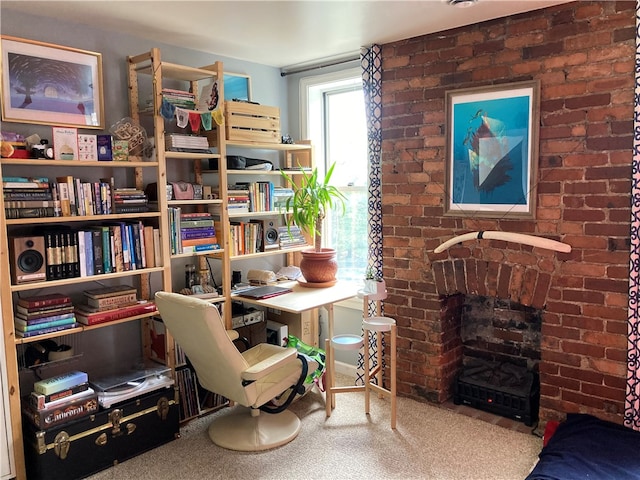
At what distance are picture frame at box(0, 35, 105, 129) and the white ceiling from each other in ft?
0.66

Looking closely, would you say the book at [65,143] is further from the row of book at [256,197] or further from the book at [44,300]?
the row of book at [256,197]

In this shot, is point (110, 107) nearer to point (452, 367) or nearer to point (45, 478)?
point (45, 478)

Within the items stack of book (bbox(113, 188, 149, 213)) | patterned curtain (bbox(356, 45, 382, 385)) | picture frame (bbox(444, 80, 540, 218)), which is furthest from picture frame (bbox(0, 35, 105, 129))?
picture frame (bbox(444, 80, 540, 218))

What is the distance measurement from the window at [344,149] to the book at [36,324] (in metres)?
2.07

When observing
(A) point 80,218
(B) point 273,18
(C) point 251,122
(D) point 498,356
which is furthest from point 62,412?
(D) point 498,356

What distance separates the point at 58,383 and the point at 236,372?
2.90 ft

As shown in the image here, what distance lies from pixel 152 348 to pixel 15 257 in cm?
106

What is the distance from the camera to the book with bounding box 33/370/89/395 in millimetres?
2545

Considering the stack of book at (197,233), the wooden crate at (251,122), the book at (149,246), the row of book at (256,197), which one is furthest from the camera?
the row of book at (256,197)

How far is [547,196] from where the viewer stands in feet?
9.20

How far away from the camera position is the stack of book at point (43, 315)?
8.44 ft

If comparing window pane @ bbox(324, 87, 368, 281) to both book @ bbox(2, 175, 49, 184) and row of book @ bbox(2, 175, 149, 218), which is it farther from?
book @ bbox(2, 175, 49, 184)

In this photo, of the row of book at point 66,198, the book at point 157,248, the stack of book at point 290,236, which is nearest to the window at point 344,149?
the stack of book at point 290,236

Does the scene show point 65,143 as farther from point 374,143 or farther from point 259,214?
point 374,143
